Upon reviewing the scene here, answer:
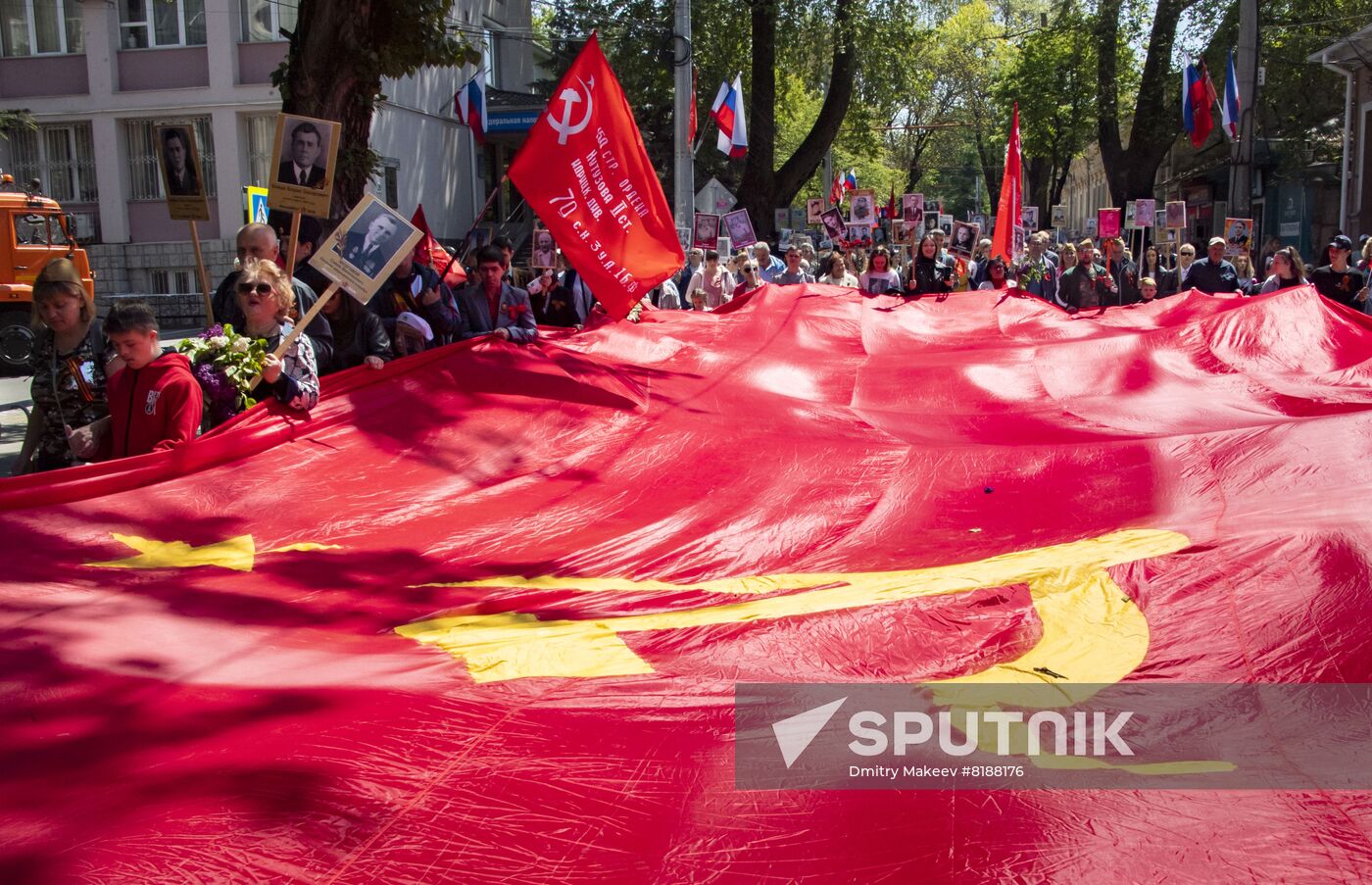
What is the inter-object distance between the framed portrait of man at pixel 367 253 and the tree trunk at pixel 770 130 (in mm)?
20763

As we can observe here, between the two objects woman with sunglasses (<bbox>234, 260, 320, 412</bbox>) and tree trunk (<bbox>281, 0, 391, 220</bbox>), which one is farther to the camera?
tree trunk (<bbox>281, 0, 391, 220</bbox>)

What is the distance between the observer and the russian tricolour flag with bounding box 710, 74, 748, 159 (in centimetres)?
2358

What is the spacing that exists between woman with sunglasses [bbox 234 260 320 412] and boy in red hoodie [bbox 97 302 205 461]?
0.51m

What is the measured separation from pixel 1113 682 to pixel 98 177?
1223 inches

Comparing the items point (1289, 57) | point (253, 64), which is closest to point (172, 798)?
point (253, 64)

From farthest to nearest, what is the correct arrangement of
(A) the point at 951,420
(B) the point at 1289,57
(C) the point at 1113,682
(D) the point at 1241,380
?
(B) the point at 1289,57
(D) the point at 1241,380
(A) the point at 951,420
(C) the point at 1113,682

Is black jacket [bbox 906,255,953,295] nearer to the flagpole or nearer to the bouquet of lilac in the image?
the flagpole

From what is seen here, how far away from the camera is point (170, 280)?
97.6ft

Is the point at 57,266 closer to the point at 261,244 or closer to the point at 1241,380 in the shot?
the point at 261,244

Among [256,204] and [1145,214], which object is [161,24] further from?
[1145,214]

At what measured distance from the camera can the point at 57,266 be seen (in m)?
5.84

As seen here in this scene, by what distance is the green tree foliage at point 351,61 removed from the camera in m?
9.54

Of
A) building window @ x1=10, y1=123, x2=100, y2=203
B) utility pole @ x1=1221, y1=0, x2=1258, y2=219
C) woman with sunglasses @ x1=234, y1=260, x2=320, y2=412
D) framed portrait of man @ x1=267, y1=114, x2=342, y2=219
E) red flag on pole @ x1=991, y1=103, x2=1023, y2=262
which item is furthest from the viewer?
building window @ x1=10, y1=123, x2=100, y2=203

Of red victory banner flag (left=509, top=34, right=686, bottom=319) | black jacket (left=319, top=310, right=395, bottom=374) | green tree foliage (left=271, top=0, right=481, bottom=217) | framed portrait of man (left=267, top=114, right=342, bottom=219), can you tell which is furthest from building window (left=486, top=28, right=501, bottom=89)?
black jacket (left=319, top=310, right=395, bottom=374)
